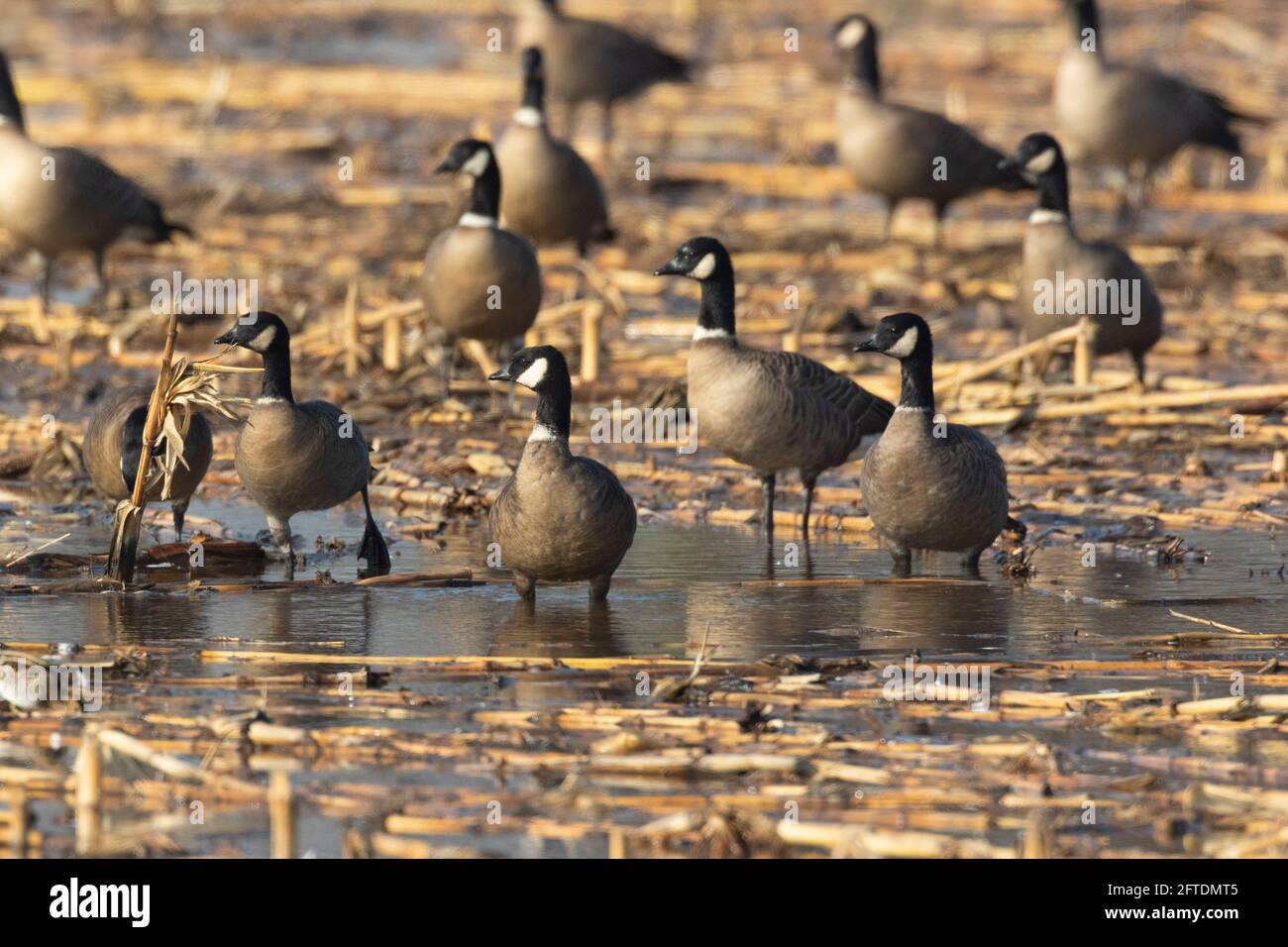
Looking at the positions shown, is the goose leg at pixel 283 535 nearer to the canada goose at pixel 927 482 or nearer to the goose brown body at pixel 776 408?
the goose brown body at pixel 776 408

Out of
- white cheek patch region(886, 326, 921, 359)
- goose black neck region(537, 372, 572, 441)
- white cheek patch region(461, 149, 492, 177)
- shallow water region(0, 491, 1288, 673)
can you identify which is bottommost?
shallow water region(0, 491, 1288, 673)

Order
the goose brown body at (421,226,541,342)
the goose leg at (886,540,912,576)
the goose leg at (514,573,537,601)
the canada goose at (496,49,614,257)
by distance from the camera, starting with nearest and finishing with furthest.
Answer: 1. the goose leg at (514,573,537,601)
2. the goose leg at (886,540,912,576)
3. the goose brown body at (421,226,541,342)
4. the canada goose at (496,49,614,257)

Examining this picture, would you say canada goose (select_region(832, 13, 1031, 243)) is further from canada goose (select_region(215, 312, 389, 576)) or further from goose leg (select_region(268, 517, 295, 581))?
goose leg (select_region(268, 517, 295, 581))

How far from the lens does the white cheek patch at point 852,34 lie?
797 inches

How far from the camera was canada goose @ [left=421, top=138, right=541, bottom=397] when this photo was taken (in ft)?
45.0

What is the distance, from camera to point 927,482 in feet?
33.0

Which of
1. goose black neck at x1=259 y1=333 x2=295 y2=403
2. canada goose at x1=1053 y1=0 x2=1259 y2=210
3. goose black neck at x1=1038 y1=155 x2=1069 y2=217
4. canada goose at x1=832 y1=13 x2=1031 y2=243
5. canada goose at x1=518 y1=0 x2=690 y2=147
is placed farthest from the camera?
canada goose at x1=518 y1=0 x2=690 y2=147

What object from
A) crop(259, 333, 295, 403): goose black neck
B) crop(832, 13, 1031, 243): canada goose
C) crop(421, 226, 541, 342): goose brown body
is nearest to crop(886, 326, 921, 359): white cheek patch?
crop(259, 333, 295, 403): goose black neck

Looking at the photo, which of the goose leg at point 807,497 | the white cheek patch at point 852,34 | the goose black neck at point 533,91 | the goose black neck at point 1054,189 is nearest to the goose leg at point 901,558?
the goose leg at point 807,497

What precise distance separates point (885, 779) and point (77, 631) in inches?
146

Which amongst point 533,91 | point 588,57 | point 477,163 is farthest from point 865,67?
point 477,163

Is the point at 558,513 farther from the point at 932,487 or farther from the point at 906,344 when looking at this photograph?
the point at 906,344

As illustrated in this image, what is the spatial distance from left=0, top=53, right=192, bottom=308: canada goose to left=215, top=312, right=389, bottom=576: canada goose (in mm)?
6413

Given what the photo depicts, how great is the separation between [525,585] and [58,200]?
26.5 feet
